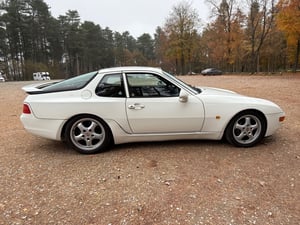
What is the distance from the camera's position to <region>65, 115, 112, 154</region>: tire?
3203 millimetres

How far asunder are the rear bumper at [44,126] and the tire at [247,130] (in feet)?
8.41

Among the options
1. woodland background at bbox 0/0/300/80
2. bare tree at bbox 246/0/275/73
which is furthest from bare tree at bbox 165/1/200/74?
bare tree at bbox 246/0/275/73

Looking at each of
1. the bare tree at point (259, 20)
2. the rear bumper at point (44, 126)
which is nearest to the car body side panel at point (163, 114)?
the rear bumper at point (44, 126)

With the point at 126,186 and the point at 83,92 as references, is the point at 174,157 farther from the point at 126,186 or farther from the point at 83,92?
the point at 83,92

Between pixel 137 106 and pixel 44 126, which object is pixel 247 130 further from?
pixel 44 126

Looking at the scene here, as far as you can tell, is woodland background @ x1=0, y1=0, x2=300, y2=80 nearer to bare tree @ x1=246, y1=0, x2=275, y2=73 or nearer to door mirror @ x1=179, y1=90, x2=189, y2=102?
bare tree @ x1=246, y1=0, x2=275, y2=73

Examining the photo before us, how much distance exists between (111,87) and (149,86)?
59 centimetres

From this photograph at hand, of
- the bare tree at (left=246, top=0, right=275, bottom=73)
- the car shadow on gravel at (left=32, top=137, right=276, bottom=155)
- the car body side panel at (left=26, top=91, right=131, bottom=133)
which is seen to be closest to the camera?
the car body side panel at (left=26, top=91, right=131, bottom=133)

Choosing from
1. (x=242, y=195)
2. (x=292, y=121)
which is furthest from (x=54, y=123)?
(x=292, y=121)

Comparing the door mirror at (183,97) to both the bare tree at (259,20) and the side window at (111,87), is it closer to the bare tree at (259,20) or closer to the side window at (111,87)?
the side window at (111,87)

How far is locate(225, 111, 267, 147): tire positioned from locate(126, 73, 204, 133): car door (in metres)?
0.52

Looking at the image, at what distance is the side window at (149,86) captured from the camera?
3285 mm

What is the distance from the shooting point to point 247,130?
337cm

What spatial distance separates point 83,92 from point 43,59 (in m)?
54.4
